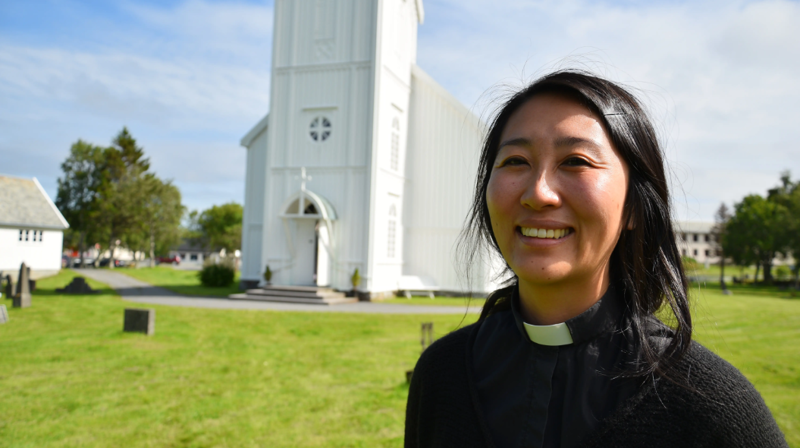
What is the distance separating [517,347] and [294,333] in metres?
12.0

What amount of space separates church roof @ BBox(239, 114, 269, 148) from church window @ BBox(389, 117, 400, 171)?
23.5 feet

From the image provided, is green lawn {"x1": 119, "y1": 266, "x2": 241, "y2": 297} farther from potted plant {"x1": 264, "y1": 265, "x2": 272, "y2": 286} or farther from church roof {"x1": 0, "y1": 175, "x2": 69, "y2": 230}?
church roof {"x1": 0, "y1": 175, "x2": 69, "y2": 230}

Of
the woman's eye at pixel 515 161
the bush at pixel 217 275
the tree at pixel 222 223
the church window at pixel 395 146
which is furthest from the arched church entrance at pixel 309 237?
the tree at pixel 222 223

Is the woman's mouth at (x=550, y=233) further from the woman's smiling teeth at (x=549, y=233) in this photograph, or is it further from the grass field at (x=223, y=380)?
the grass field at (x=223, y=380)

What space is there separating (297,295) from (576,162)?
20.9m

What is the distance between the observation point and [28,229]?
41688 mm

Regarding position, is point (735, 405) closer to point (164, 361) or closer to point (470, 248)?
point (470, 248)

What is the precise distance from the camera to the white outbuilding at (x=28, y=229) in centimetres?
4031

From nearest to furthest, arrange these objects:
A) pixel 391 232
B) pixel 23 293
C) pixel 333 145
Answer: pixel 23 293
pixel 333 145
pixel 391 232

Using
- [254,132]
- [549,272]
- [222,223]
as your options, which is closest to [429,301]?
[254,132]

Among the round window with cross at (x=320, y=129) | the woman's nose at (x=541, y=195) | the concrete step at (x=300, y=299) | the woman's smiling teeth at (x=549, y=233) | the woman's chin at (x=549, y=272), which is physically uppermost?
the round window with cross at (x=320, y=129)

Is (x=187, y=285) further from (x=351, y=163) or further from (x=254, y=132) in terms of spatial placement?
(x=351, y=163)

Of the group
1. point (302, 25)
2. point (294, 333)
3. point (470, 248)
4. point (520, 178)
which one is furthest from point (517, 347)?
point (302, 25)

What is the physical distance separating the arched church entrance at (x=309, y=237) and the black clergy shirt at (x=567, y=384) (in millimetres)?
20698
